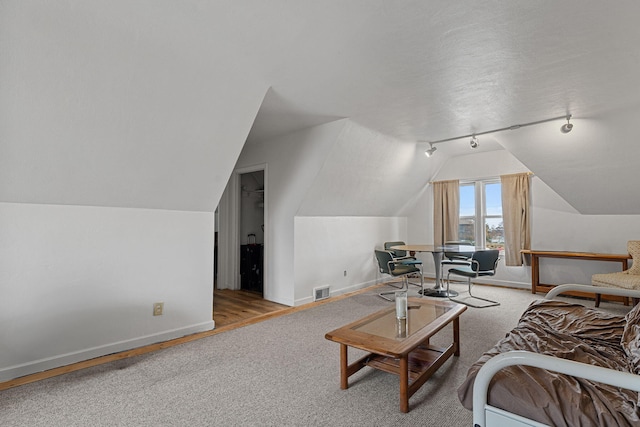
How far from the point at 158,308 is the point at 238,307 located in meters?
1.29

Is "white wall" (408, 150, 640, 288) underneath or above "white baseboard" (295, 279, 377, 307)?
above

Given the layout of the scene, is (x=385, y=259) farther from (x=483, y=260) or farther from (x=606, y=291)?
(x=606, y=291)

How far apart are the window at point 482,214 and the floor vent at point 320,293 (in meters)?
3.07

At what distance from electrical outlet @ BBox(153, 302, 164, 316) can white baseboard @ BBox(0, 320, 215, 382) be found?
20 cm

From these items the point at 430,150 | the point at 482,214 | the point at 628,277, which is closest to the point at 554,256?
the point at 628,277

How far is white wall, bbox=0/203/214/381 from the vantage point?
2.30 meters

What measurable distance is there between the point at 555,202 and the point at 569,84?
117 inches

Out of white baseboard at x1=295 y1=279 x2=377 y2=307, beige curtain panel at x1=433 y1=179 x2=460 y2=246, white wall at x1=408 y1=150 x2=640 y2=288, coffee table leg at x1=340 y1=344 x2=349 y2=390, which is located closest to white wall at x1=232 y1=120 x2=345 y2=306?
white baseboard at x1=295 y1=279 x2=377 y2=307

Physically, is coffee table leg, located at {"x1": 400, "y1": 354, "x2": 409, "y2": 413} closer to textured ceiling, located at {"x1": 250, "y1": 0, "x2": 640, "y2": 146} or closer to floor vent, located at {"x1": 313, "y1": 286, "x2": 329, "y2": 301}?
textured ceiling, located at {"x1": 250, "y1": 0, "x2": 640, "y2": 146}

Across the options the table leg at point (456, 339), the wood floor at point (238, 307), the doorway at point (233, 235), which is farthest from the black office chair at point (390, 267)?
the table leg at point (456, 339)

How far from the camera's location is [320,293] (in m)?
4.62

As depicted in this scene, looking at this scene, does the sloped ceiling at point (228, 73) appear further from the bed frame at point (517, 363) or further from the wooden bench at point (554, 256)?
the wooden bench at point (554, 256)

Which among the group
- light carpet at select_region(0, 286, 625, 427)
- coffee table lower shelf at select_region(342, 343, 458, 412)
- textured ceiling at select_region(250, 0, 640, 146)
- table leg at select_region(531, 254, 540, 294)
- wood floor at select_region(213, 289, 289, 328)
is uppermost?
textured ceiling at select_region(250, 0, 640, 146)

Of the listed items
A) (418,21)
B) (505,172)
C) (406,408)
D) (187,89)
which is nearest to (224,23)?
(187,89)
